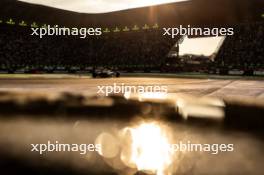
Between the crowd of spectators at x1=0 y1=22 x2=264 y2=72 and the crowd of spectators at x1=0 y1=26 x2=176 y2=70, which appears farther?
the crowd of spectators at x1=0 y1=26 x2=176 y2=70

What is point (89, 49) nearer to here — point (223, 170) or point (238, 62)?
point (238, 62)

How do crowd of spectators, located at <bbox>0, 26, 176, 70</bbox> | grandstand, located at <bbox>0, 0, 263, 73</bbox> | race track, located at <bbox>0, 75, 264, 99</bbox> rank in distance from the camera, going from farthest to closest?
crowd of spectators, located at <bbox>0, 26, 176, 70</bbox>, grandstand, located at <bbox>0, 0, 263, 73</bbox>, race track, located at <bbox>0, 75, 264, 99</bbox>

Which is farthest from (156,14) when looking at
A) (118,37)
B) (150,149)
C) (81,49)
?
(150,149)

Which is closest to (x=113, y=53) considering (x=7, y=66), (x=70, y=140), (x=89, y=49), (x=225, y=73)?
(x=89, y=49)

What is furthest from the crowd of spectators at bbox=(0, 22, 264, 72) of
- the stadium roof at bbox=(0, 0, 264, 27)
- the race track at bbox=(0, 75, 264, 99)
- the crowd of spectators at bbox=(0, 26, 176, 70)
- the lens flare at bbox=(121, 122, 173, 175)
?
the lens flare at bbox=(121, 122, 173, 175)

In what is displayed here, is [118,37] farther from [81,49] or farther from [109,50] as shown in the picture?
[81,49]

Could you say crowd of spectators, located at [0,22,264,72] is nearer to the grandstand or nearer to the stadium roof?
the grandstand
